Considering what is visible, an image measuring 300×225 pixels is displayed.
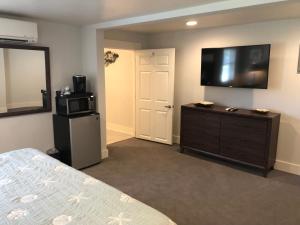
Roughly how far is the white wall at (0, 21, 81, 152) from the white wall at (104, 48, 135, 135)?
5.36 feet

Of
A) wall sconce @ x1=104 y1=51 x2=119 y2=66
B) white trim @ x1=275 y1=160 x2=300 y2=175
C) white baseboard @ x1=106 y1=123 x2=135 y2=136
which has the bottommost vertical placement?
white trim @ x1=275 y1=160 x2=300 y2=175

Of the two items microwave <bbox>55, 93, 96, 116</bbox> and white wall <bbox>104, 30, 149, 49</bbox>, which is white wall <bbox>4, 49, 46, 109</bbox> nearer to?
microwave <bbox>55, 93, 96, 116</bbox>

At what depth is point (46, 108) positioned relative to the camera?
3795 mm

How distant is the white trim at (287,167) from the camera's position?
3.75 meters

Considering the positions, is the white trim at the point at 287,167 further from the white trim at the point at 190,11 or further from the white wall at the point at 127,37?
the white wall at the point at 127,37

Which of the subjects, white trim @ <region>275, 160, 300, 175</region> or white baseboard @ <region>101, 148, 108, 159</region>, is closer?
white trim @ <region>275, 160, 300, 175</region>

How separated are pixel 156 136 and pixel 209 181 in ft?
6.36

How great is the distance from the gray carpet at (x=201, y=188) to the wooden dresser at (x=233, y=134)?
217 mm

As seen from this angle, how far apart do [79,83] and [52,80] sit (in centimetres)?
41

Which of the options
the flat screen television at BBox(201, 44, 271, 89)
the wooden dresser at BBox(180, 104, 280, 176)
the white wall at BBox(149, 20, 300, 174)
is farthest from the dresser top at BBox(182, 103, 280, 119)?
the flat screen television at BBox(201, 44, 271, 89)

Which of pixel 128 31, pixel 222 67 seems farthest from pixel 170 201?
pixel 128 31

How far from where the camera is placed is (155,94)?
509cm

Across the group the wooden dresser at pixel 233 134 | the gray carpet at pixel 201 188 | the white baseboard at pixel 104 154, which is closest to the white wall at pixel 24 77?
the white baseboard at pixel 104 154

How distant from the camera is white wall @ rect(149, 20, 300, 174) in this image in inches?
144
